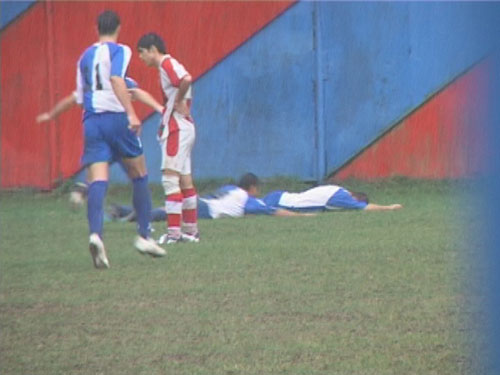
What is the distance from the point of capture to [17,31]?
47.9ft

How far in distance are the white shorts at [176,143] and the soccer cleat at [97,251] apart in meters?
1.90

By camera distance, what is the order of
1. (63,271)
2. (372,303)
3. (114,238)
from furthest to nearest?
(114,238)
(63,271)
(372,303)

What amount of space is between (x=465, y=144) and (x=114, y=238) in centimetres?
889

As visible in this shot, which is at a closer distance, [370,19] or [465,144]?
[465,144]

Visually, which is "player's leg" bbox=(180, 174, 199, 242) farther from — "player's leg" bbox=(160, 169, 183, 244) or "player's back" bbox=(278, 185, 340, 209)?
"player's back" bbox=(278, 185, 340, 209)

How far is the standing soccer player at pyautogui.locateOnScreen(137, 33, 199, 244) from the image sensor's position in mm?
10062

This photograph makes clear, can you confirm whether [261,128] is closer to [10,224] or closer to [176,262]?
[10,224]

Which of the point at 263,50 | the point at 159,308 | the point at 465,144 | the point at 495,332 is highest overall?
the point at 263,50

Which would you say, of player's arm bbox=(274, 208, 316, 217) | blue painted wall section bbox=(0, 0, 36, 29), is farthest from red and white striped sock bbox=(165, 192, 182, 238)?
blue painted wall section bbox=(0, 0, 36, 29)

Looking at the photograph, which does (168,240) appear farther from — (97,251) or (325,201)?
(325,201)

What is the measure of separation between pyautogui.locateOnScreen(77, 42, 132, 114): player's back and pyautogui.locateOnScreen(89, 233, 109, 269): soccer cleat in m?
1.08

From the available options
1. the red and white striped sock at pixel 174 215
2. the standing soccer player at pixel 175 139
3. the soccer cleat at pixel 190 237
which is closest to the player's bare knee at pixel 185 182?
the standing soccer player at pixel 175 139

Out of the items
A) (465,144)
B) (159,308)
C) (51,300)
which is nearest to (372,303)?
(159,308)

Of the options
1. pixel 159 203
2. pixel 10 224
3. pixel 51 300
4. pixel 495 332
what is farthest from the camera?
pixel 159 203
